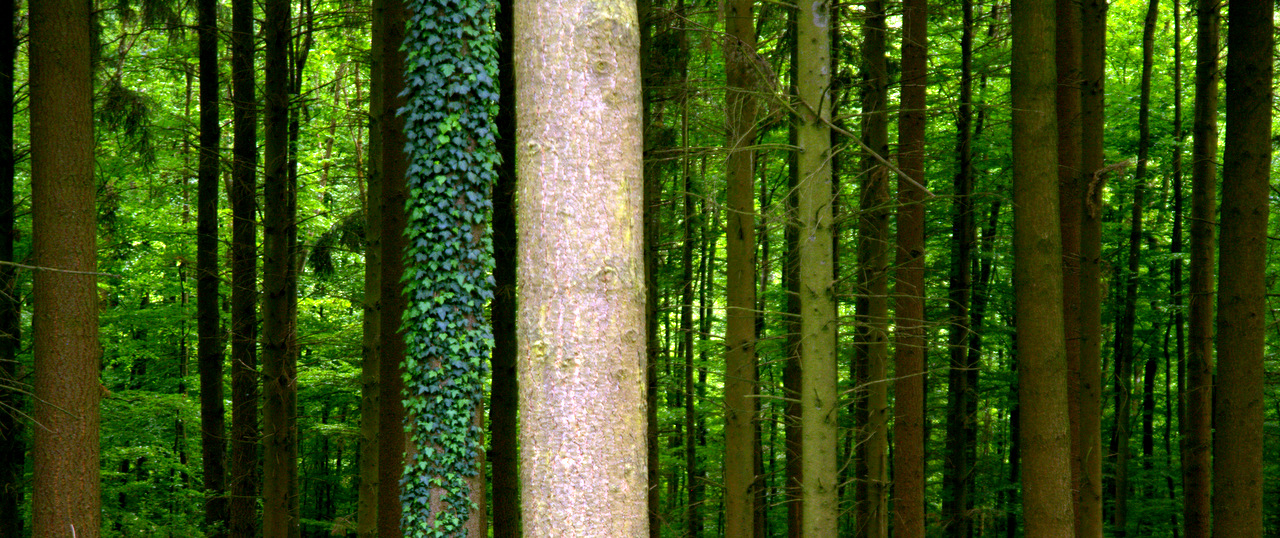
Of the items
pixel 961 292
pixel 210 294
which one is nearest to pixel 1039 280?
pixel 961 292

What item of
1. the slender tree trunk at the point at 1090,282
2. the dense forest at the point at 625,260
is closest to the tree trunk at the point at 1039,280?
the dense forest at the point at 625,260

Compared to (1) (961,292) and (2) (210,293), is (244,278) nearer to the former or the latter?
(2) (210,293)

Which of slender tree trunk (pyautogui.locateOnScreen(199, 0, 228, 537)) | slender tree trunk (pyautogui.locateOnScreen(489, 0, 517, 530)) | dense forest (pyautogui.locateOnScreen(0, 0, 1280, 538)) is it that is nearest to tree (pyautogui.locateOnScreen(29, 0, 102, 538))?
dense forest (pyautogui.locateOnScreen(0, 0, 1280, 538))

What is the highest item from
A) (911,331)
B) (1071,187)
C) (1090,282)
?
(1071,187)

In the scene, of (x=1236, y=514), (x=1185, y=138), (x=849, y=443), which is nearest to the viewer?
(x=1236, y=514)

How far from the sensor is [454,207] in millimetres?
9172

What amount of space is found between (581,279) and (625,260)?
18 cm

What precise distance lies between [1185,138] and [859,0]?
33.8ft

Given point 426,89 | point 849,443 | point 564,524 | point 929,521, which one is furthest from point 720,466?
point 564,524

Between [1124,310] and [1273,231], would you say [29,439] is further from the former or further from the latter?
[1273,231]

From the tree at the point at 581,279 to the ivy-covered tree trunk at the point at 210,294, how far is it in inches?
457

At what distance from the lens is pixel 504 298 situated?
1155cm

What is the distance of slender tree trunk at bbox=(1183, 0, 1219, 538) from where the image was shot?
10.6m

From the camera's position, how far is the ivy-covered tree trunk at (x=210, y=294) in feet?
44.0
